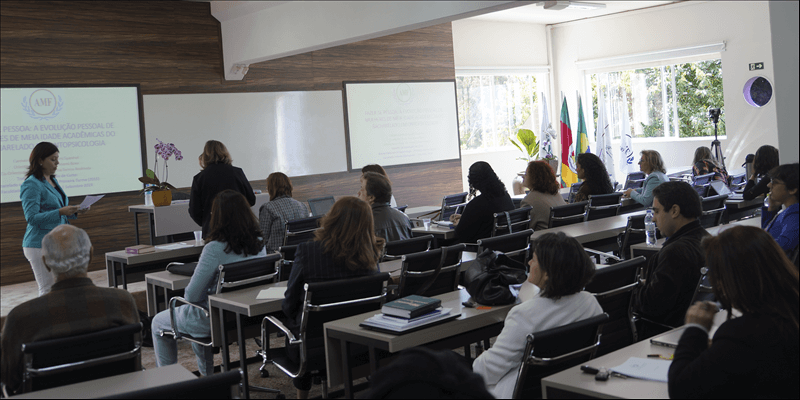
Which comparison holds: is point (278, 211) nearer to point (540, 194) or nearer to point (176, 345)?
point (176, 345)

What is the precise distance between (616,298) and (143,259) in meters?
3.82

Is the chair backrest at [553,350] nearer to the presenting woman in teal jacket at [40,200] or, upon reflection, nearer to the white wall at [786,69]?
the white wall at [786,69]

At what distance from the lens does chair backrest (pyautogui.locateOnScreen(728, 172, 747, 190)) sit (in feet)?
27.1

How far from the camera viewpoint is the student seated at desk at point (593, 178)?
6422mm

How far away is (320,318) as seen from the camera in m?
3.21

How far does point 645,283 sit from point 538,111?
12.1m

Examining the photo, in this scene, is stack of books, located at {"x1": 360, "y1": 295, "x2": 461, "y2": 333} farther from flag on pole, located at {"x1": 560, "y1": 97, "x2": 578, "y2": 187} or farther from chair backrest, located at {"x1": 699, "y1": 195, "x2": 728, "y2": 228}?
flag on pole, located at {"x1": 560, "y1": 97, "x2": 578, "y2": 187}

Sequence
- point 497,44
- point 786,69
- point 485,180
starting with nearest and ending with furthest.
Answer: point 786,69 → point 485,180 → point 497,44

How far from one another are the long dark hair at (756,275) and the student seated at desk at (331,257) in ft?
6.03

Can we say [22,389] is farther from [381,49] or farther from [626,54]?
[626,54]

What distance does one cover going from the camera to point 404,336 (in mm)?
2658

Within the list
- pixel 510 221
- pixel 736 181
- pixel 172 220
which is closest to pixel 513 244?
pixel 510 221

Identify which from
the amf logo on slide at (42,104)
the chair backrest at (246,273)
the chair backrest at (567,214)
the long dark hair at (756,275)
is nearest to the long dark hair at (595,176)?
the chair backrest at (567,214)

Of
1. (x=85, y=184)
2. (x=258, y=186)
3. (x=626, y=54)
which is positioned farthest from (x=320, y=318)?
(x=626, y=54)
